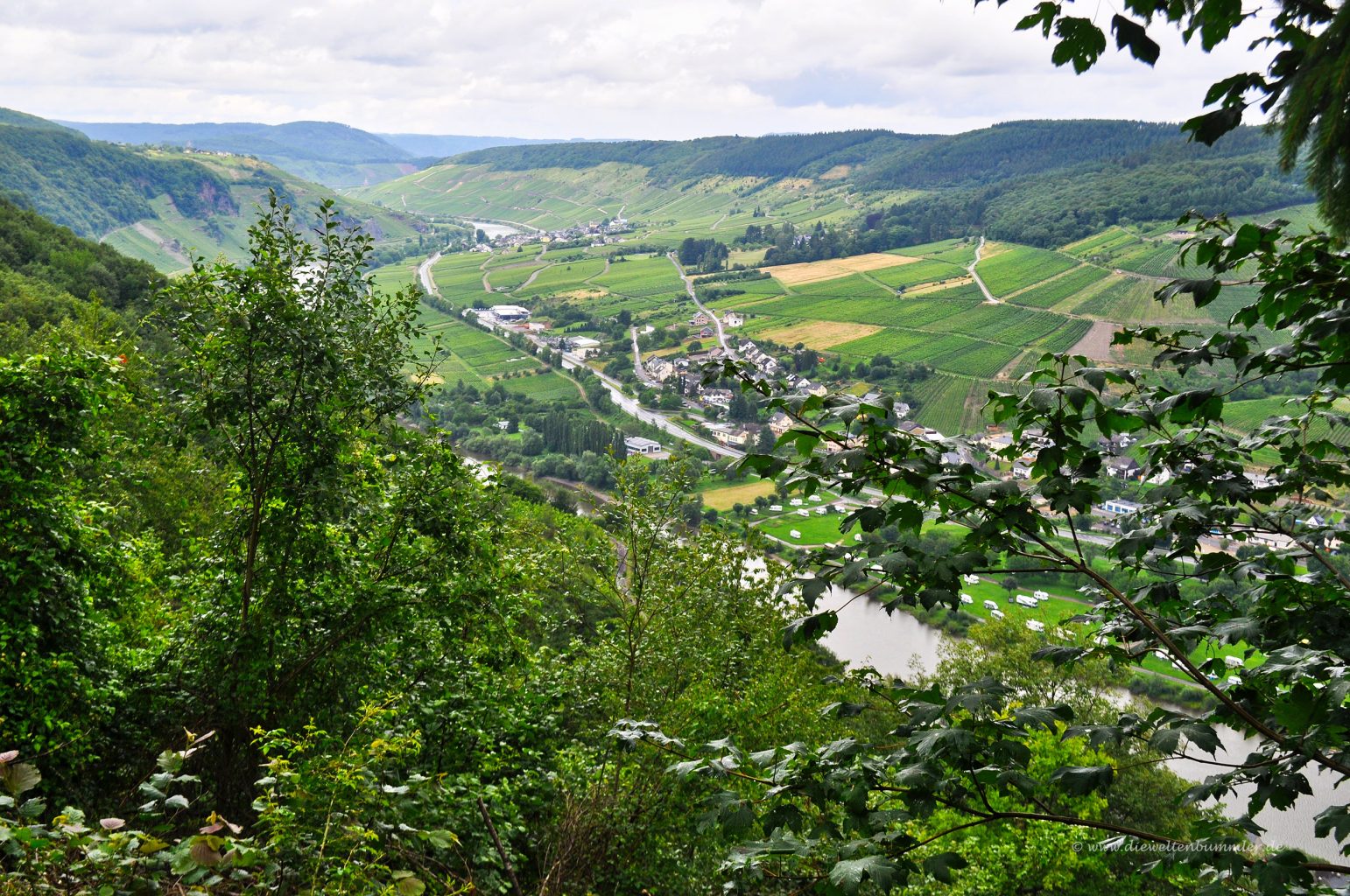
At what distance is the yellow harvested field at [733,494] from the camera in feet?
212

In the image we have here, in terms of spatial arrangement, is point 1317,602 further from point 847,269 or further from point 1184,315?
point 847,269

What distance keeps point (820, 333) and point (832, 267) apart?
47.3m

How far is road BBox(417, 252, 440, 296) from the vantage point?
15056 cm

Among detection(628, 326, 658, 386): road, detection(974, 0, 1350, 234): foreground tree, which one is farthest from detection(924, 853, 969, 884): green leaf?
detection(628, 326, 658, 386): road

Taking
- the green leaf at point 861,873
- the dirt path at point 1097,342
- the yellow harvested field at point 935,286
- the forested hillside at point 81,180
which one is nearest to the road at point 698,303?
the yellow harvested field at point 935,286

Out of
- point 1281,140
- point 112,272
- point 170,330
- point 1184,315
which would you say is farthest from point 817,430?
point 1184,315

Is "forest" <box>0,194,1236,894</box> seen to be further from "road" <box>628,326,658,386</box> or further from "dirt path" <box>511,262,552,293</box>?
"dirt path" <box>511,262,552,293</box>

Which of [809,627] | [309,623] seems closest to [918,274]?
[309,623]

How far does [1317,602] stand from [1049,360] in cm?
192

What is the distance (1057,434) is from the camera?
3270 mm

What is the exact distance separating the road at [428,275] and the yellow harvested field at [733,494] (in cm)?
9253

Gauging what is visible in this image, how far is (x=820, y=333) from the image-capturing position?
11131 centimetres

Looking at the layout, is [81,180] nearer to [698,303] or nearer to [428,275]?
[428,275]

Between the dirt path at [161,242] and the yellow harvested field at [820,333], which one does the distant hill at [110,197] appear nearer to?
the dirt path at [161,242]
